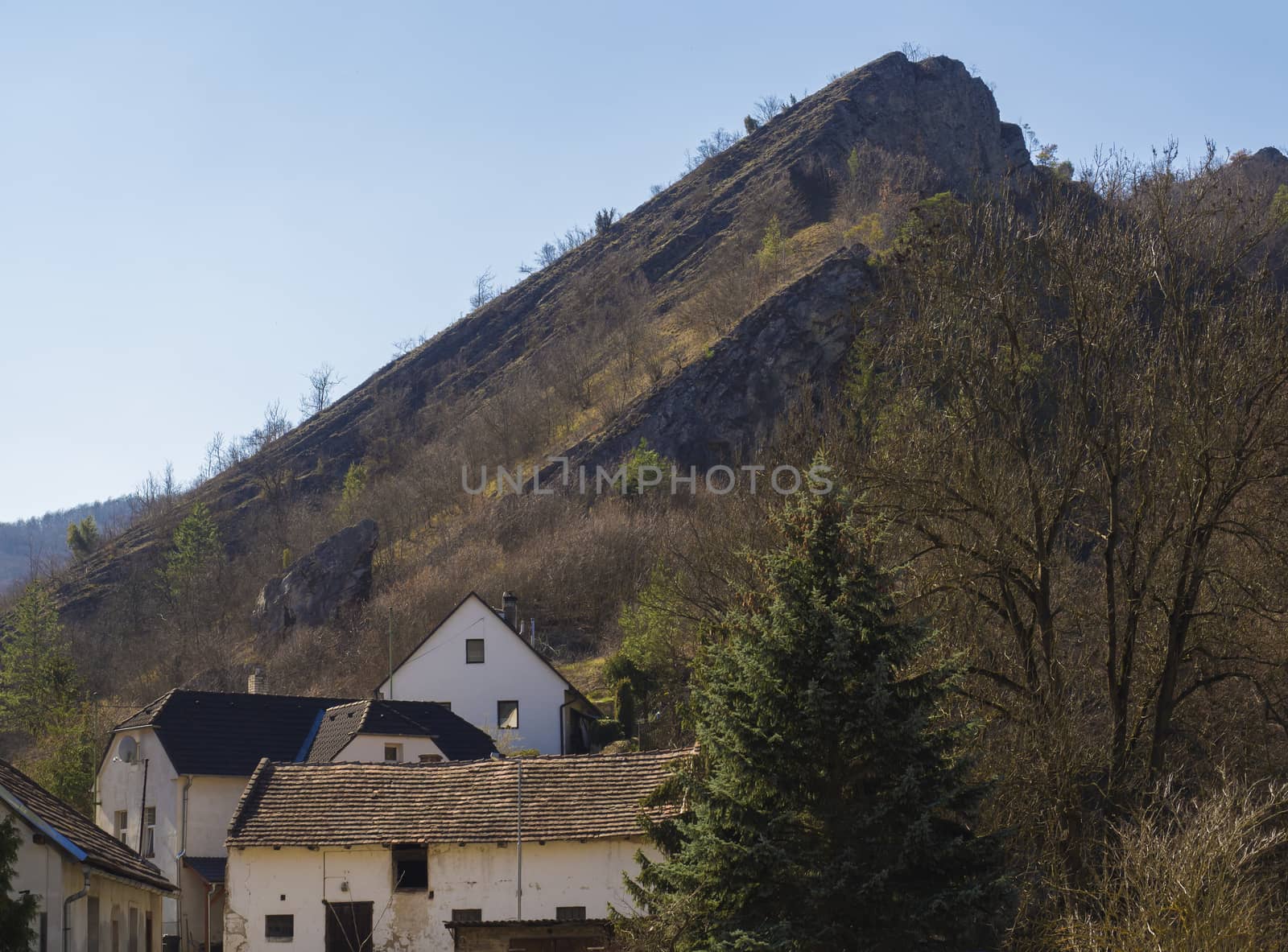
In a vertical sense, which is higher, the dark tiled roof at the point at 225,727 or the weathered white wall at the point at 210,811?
the dark tiled roof at the point at 225,727

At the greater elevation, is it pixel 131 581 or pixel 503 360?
pixel 503 360

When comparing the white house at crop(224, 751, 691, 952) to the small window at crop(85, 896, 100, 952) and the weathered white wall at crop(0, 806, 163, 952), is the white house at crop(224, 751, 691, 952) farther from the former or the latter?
the small window at crop(85, 896, 100, 952)

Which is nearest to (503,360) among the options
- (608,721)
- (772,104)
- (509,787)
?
(772,104)

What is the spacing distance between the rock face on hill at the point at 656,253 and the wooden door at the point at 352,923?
6177 centimetres

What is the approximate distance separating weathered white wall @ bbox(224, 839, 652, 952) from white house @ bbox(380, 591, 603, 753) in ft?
68.9

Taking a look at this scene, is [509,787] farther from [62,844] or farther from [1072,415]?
[1072,415]

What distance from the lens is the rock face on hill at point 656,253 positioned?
11525 cm

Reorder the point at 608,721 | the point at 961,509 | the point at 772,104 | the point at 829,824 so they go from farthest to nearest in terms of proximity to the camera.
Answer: the point at 772,104 → the point at 608,721 → the point at 961,509 → the point at 829,824

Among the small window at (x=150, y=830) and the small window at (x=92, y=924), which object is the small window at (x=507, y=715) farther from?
the small window at (x=92, y=924)

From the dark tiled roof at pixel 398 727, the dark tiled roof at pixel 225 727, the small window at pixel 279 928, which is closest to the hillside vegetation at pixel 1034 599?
the dark tiled roof at pixel 398 727

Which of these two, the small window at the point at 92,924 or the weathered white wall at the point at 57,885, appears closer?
the weathered white wall at the point at 57,885

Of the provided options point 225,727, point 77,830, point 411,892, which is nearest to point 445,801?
point 411,892

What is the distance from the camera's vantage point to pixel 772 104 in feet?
499

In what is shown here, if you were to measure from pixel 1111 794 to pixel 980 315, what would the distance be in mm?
8020
